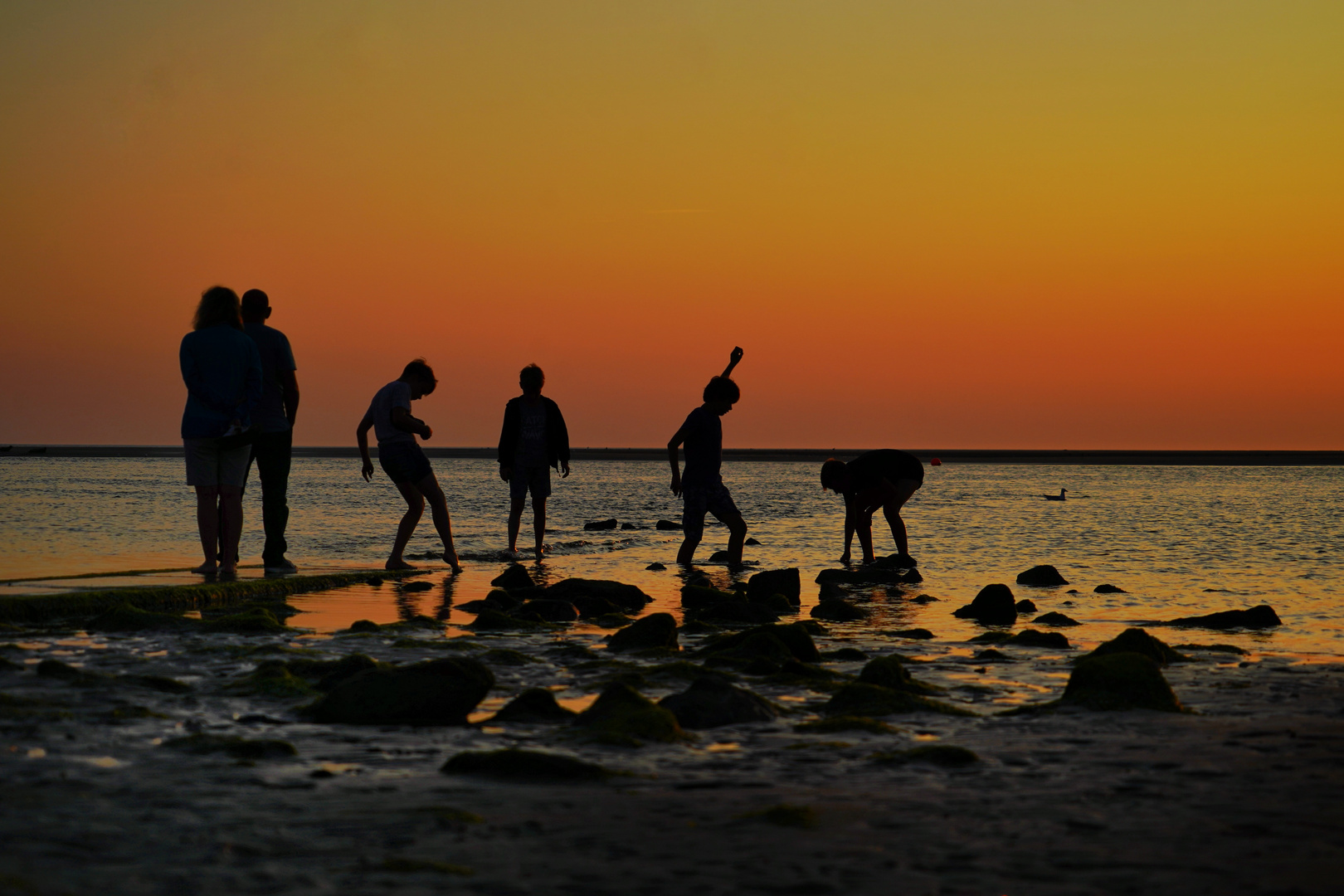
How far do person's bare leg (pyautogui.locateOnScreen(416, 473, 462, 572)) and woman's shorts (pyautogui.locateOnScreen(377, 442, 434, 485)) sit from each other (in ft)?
0.45

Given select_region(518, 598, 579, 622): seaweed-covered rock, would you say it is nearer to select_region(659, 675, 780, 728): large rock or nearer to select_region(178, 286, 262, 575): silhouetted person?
select_region(178, 286, 262, 575): silhouetted person

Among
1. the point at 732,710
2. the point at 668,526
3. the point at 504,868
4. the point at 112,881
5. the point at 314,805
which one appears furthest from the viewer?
the point at 668,526

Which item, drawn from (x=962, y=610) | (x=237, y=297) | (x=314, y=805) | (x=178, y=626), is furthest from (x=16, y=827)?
(x=962, y=610)

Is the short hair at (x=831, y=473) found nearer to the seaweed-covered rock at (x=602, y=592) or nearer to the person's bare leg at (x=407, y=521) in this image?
the seaweed-covered rock at (x=602, y=592)

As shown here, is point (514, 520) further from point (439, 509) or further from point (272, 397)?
point (272, 397)

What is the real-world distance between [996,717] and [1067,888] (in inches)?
96.9

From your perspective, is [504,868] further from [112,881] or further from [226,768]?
[226,768]

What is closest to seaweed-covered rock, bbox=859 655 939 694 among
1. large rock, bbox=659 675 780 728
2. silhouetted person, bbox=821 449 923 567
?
large rock, bbox=659 675 780 728

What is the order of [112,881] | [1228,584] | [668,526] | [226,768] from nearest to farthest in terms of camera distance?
[112,881]
[226,768]
[1228,584]
[668,526]

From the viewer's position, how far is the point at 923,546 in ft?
57.9

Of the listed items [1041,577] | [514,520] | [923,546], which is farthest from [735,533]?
[923,546]

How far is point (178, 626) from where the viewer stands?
748 cm

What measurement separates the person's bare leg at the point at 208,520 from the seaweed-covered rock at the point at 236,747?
5.33 meters

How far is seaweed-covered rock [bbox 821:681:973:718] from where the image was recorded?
530 centimetres
